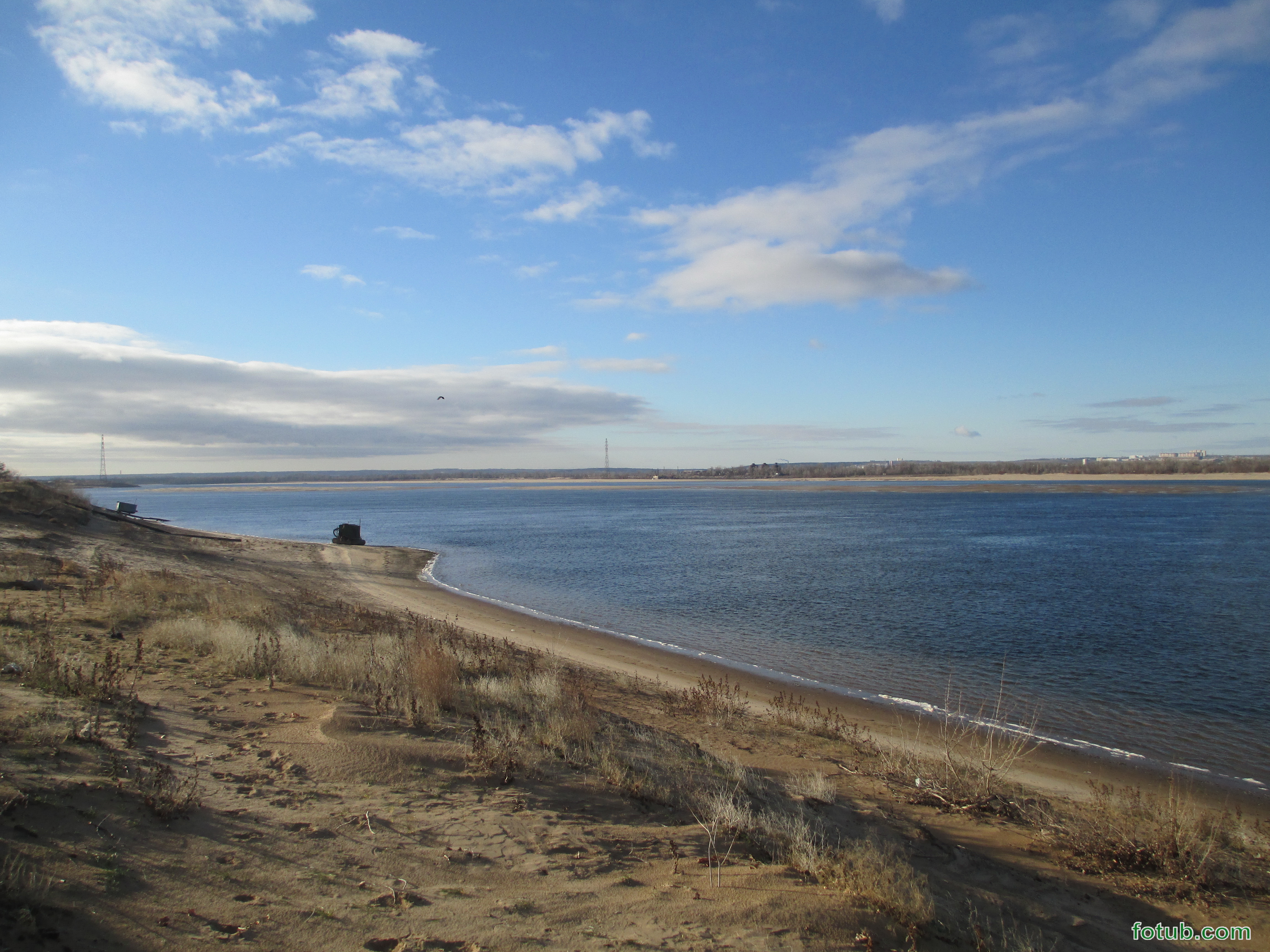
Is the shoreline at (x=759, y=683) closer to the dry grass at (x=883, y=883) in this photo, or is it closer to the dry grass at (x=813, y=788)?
the dry grass at (x=813, y=788)

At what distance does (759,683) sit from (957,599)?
1382cm

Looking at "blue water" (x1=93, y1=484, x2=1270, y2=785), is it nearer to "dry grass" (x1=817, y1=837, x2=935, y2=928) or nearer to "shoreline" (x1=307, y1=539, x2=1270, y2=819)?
"shoreline" (x1=307, y1=539, x2=1270, y2=819)

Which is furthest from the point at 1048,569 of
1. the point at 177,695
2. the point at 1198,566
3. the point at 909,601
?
the point at 177,695

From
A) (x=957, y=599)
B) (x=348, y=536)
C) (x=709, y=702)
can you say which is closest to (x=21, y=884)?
(x=709, y=702)

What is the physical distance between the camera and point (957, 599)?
26031 millimetres

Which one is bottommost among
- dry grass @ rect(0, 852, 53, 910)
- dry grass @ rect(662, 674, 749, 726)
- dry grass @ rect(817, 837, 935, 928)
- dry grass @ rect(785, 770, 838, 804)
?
dry grass @ rect(662, 674, 749, 726)

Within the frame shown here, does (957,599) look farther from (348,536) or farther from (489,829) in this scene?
(348,536)

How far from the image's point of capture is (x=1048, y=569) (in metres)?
33.6

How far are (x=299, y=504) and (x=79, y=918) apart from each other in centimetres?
12545

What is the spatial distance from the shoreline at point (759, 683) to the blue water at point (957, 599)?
2.39 ft

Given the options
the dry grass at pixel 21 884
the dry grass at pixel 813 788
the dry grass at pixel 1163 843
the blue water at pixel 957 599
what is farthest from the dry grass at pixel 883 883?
the blue water at pixel 957 599

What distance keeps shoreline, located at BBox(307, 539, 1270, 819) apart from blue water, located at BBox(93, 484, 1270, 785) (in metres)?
0.73

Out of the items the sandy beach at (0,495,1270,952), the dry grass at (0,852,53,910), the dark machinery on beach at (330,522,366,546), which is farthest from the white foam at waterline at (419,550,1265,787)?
the dark machinery on beach at (330,522,366,546)

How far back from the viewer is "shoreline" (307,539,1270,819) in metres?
10.4
